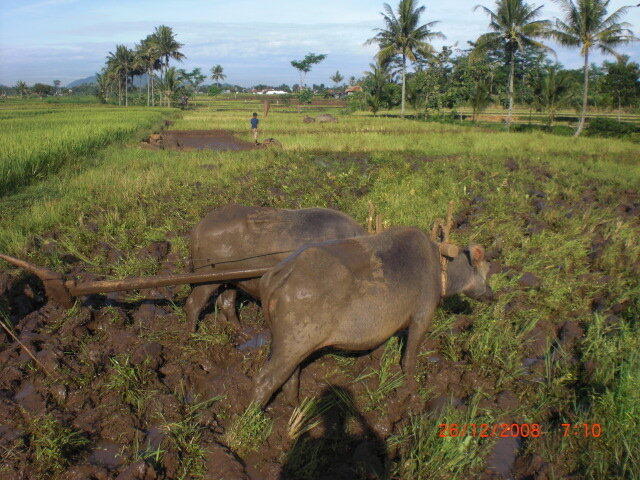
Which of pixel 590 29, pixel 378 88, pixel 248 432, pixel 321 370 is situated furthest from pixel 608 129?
pixel 248 432

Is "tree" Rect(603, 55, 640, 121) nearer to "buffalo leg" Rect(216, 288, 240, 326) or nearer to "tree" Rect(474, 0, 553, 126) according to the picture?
"tree" Rect(474, 0, 553, 126)

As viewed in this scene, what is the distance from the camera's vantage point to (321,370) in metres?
4.04

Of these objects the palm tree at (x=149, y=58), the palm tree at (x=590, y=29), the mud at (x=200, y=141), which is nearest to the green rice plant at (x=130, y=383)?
the mud at (x=200, y=141)

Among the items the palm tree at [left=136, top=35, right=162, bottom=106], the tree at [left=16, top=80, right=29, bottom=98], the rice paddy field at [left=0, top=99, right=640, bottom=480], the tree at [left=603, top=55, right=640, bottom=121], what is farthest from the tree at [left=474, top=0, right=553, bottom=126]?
the tree at [left=16, top=80, right=29, bottom=98]

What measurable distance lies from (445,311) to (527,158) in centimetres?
1062

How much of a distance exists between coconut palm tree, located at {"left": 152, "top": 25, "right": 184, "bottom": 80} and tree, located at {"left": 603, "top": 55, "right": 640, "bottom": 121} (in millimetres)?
43458

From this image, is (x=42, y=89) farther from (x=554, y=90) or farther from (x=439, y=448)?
(x=439, y=448)

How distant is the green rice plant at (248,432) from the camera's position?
124 inches

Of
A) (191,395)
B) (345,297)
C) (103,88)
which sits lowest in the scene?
(191,395)

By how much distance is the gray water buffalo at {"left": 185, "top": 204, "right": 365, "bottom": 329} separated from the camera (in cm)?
425

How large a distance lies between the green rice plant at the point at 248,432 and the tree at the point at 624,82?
4148 centimetres

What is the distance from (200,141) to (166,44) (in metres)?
39.6

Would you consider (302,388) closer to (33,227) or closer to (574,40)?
(33,227)

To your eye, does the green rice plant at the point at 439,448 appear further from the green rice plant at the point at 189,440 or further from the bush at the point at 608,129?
the bush at the point at 608,129
